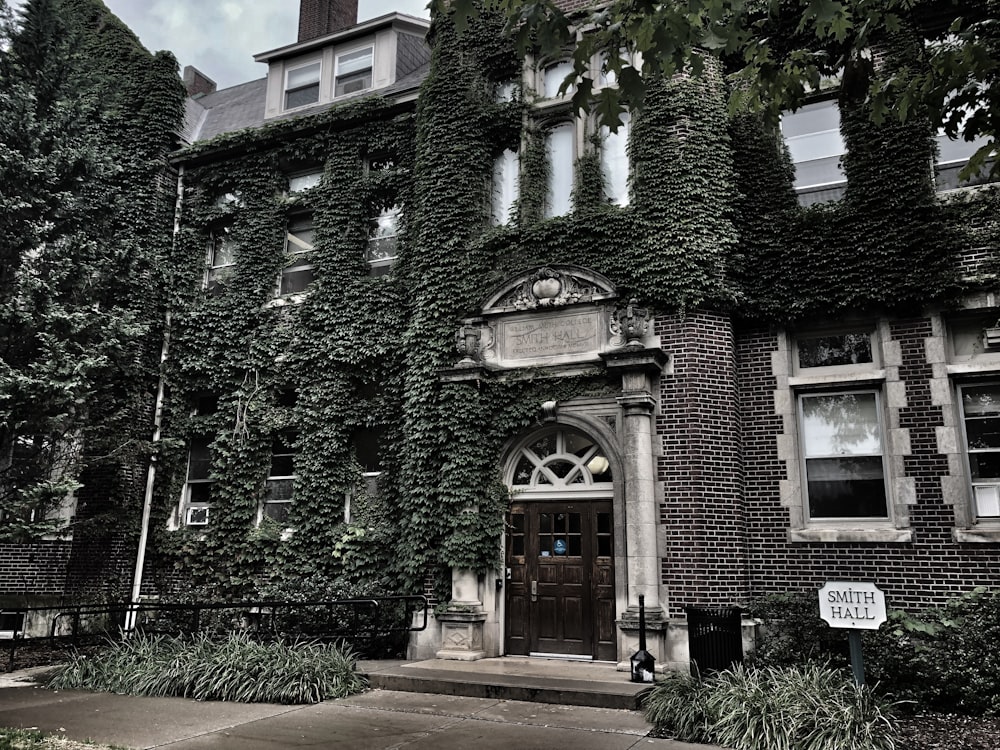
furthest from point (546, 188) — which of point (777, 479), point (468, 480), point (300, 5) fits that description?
point (300, 5)

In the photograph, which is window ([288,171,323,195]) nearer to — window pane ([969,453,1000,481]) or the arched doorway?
the arched doorway

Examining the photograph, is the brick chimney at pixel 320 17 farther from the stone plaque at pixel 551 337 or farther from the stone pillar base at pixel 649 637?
the stone pillar base at pixel 649 637

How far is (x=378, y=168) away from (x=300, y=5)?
6192mm

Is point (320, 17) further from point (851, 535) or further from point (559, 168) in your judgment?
point (851, 535)

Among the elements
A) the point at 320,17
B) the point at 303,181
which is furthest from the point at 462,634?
the point at 320,17

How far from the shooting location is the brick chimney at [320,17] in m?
17.8

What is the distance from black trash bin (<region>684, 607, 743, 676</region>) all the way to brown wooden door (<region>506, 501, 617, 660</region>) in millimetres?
2159

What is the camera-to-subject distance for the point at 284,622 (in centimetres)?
1177

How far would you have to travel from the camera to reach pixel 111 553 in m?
14.0

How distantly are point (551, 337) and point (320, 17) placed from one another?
10.9 m

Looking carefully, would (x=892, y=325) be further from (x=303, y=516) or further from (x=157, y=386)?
(x=157, y=386)

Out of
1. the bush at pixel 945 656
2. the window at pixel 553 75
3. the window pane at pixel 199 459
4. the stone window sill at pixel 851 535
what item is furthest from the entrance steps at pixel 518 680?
the window at pixel 553 75

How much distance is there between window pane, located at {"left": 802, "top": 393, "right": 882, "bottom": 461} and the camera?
10.5 meters

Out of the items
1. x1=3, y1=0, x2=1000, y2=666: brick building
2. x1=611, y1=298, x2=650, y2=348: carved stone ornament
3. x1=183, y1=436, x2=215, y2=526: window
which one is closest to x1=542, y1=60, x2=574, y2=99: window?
x1=3, y1=0, x2=1000, y2=666: brick building
